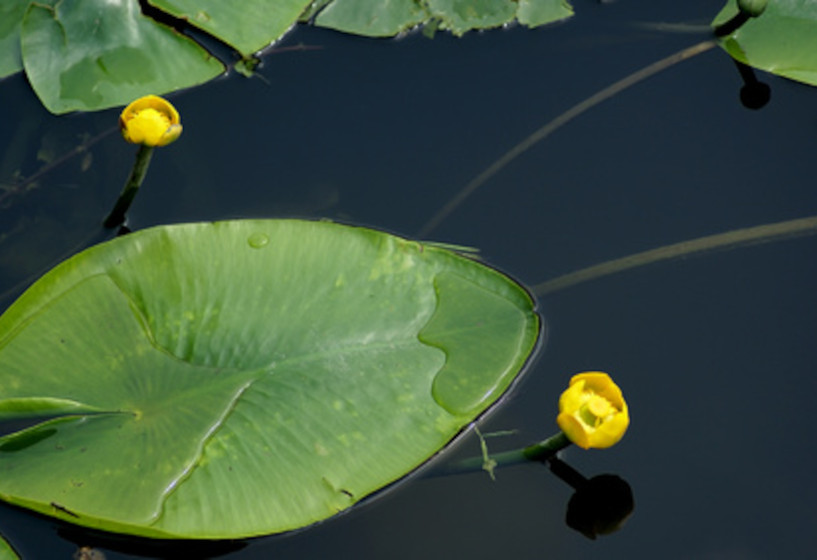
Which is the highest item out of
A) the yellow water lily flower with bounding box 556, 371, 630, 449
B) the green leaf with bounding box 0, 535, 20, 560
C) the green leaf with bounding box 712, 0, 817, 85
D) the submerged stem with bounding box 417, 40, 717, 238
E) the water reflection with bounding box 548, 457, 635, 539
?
the green leaf with bounding box 712, 0, 817, 85

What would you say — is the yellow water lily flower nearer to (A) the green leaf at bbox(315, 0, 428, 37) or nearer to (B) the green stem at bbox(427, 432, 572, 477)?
(B) the green stem at bbox(427, 432, 572, 477)

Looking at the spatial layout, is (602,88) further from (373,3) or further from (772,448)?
(772,448)

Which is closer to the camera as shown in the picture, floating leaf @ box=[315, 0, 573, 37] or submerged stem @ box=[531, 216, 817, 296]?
submerged stem @ box=[531, 216, 817, 296]

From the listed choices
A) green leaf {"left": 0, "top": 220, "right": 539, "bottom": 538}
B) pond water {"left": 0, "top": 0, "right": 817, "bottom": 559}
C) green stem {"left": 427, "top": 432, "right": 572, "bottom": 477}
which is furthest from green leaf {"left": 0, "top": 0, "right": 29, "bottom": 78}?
green stem {"left": 427, "top": 432, "right": 572, "bottom": 477}

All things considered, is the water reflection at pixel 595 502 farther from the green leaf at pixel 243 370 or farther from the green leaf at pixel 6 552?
the green leaf at pixel 6 552

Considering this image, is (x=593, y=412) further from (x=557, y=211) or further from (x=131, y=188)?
(x=131, y=188)

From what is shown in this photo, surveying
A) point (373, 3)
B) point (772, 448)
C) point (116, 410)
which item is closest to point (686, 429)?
point (772, 448)

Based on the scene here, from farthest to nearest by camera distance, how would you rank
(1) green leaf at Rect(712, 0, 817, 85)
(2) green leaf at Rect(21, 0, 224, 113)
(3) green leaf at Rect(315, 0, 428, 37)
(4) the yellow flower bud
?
(3) green leaf at Rect(315, 0, 428, 37)
(1) green leaf at Rect(712, 0, 817, 85)
(2) green leaf at Rect(21, 0, 224, 113)
(4) the yellow flower bud

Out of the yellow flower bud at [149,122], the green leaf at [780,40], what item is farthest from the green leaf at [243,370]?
the green leaf at [780,40]
